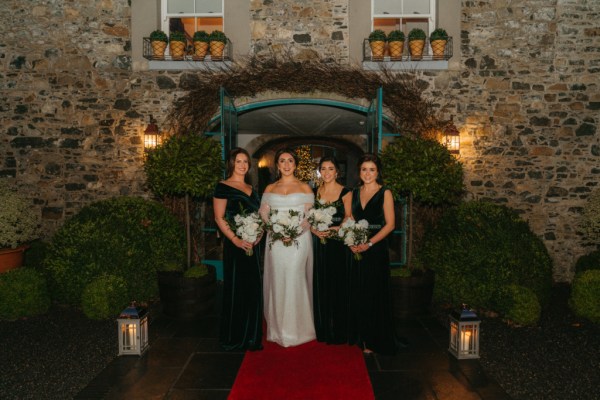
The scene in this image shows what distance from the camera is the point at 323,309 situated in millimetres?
4664

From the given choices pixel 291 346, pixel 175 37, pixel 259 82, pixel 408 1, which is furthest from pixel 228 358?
pixel 408 1

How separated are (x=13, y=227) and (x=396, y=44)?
6748 millimetres

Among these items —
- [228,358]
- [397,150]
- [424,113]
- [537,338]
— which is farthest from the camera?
[424,113]

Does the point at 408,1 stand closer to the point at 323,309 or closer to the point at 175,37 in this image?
the point at 175,37

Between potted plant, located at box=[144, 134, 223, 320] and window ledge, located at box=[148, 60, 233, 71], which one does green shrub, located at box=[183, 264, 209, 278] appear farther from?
window ledge, located at box=[148, 60, 233, 71]

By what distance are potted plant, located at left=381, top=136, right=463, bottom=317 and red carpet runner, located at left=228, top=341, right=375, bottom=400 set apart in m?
1.47

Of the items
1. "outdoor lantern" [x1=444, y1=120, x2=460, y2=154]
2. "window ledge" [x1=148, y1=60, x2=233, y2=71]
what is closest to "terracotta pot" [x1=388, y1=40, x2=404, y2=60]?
"outdoor lantern" [x1=444, y1=120, x2=460, y2=154]

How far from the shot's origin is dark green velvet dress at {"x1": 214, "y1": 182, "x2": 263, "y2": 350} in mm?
4555

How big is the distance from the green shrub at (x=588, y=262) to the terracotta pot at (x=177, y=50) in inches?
291

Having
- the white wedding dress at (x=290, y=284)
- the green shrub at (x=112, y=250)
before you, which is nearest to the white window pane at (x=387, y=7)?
the white wedding dress at (x=290, y=284)

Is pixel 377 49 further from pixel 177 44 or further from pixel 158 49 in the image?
pixel 158 49

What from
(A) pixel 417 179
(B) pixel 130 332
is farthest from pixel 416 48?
(B) pixel 130 332

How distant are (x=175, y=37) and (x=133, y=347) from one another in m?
5.29

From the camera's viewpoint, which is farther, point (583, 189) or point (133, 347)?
point (583, 189)
